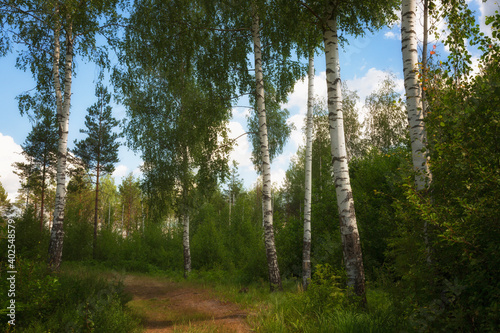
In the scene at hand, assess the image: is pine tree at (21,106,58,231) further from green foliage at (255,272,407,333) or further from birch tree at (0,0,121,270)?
green foliage at (255,272,407,333)

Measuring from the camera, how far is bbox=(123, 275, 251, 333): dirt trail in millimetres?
6082

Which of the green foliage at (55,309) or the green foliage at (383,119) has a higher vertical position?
the green foliage at (383,119)

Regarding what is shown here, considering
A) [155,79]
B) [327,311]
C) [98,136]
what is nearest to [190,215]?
[155,79]

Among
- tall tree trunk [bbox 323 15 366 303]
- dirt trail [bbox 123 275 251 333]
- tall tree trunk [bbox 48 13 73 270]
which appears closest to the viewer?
tall tree trunk [bbox 323 15 366 303]

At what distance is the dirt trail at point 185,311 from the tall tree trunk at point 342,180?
2202 mm

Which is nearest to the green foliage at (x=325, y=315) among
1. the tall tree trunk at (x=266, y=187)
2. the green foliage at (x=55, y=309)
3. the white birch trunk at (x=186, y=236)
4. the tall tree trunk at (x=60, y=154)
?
the tall tree trunk at (x=266, y=187)

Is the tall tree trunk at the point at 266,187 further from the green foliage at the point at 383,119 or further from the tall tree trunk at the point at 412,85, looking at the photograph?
the green foliage at the point at 383,119

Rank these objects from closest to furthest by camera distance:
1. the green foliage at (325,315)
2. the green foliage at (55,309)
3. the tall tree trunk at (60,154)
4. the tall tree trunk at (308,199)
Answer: the green foliage at (325,315)
the green foliage at (55,309)
the tall tree trunk at (60,154)
the tall tree trunk at (308,199)

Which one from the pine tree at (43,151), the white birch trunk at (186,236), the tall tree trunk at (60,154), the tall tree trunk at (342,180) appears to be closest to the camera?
the tall tree trunk at (342,180)

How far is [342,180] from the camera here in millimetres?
5707

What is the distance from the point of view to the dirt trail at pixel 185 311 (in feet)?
20.0

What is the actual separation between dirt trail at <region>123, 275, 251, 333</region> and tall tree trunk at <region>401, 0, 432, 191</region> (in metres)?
4.16

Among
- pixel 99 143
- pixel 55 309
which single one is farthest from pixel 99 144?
pixel 55 309

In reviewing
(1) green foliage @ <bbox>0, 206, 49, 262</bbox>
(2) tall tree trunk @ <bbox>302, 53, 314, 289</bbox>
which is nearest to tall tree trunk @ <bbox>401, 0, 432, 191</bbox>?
(2) tall tree trunk @ <bbox>302, 53, 314, 289</bbox>
